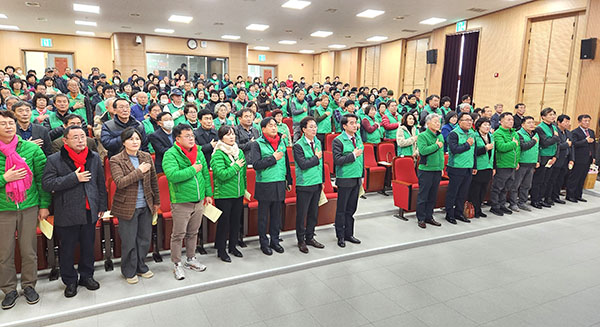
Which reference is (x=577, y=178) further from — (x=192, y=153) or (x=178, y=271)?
(x=178, y=271)

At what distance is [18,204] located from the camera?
9.20 feet

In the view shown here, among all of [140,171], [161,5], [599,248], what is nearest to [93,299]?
[140,171]

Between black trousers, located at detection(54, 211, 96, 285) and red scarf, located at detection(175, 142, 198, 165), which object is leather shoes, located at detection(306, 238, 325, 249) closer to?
red scarf, located at detection(175, 142, 198, 165)

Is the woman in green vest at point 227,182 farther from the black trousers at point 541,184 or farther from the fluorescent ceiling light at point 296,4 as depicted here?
the fluorescent ceiling light at point 296,4

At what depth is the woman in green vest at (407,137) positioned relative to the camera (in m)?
5.84

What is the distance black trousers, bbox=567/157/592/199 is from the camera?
20.6 feet

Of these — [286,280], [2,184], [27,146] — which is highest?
[27,146]

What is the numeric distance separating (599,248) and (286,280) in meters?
3.79

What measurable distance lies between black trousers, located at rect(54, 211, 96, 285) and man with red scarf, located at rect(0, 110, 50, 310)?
0.19 metres

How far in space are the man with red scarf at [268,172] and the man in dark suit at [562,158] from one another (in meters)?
4.59

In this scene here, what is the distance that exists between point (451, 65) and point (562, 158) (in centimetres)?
701

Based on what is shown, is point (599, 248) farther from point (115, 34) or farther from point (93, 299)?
point (115, 34)

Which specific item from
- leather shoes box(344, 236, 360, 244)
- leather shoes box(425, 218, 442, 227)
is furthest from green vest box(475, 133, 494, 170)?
leather shoes box(344, 236, 360, 244)

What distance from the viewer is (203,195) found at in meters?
3.41
